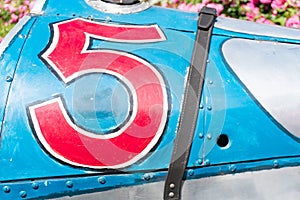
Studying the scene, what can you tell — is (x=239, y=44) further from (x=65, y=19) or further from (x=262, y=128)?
(x=65, y=19)

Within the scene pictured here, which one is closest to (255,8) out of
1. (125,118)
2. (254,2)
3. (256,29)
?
(254,2)

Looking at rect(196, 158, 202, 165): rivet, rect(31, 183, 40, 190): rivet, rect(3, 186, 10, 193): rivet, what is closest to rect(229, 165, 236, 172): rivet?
rect(196, 158, 202, 165): rivet

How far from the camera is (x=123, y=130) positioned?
2.22 m

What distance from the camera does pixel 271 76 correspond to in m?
2.37

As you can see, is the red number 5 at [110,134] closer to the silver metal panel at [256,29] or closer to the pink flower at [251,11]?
the silver metal panel at [256,29]

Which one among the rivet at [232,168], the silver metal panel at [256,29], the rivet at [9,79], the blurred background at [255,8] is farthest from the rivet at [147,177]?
the blurred background at [255,8]

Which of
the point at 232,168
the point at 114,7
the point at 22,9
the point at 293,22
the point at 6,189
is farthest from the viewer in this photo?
the point at 22,9

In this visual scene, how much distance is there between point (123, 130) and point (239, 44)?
0.61 meters

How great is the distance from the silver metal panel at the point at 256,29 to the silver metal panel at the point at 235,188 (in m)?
0.57

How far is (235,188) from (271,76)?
1.45 ft

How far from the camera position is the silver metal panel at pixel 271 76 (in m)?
2.34

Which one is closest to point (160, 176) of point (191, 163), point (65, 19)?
point (191, 163)

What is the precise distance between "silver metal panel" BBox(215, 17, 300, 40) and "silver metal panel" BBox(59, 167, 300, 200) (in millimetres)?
571

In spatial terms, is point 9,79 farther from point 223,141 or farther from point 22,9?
point 22,9
